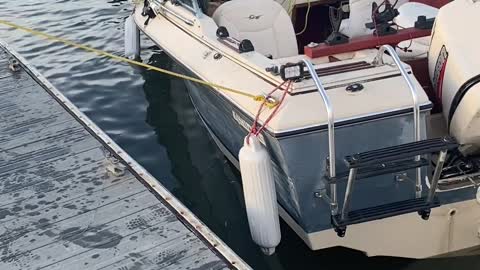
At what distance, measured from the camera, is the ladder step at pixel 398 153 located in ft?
11.2

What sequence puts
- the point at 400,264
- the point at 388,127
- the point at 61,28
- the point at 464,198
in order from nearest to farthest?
the point at 388,127
the point at 464,198
the point at 400,264
the point at 61,28

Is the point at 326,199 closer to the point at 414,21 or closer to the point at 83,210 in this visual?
the point at 83,210

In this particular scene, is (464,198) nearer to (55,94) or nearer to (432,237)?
(432,237)

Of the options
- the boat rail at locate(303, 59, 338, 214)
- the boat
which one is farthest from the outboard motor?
the boat rail at locate(303, 59, 338, 214)

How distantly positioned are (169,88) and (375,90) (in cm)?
415

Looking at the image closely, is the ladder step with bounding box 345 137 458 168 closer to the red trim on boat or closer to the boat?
the boat

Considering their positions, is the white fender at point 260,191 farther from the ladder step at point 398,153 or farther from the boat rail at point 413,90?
the boat rail at point 413,90

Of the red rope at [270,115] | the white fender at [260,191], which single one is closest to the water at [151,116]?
the white fender at [260,191]

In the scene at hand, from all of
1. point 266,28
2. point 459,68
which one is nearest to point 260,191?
point 459,68

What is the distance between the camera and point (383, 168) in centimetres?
360

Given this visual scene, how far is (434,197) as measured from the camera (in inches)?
148

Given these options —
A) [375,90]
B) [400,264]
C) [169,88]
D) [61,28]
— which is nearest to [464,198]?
[400,264]

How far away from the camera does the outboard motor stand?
12.4 ft

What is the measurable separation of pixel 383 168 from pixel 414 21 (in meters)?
1.78
